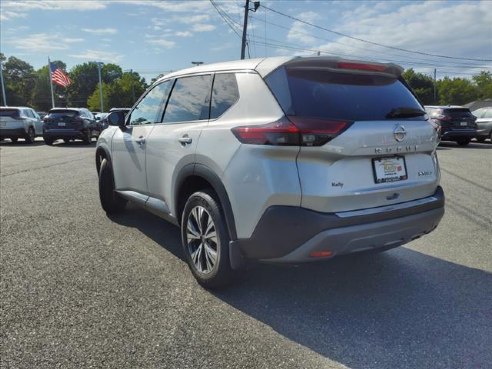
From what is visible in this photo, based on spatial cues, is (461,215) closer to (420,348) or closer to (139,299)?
(420,348)

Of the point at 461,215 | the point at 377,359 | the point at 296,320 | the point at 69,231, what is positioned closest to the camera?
the point at 377,359

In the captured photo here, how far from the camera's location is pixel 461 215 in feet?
20.8

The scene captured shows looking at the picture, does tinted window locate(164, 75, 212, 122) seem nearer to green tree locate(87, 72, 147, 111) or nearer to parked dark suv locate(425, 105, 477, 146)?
parked dark suv locate(425, 105, 477, 146)

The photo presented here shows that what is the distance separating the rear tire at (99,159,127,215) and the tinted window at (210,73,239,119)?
256 centimetres

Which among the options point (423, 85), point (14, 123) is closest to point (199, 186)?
point (14, 123)

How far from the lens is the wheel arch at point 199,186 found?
11.2 ft

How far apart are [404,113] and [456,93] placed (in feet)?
370

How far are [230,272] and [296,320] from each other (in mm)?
641

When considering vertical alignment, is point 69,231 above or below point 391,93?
below

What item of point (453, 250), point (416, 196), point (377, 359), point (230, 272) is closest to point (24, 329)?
point (230, 272)

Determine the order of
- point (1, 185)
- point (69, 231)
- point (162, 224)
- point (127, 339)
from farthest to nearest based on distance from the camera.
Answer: point (1, 185) → point (162, 224) → point (69, 231) → point (127, 339)

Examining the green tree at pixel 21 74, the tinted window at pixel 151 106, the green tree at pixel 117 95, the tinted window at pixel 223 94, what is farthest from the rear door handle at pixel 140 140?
the green tree at pixel 21 74

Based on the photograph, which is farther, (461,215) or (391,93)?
(461,215)

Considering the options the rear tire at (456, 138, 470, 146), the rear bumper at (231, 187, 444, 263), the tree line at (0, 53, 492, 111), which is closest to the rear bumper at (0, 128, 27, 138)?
the rear tire at (456, 138, 470, 146)
